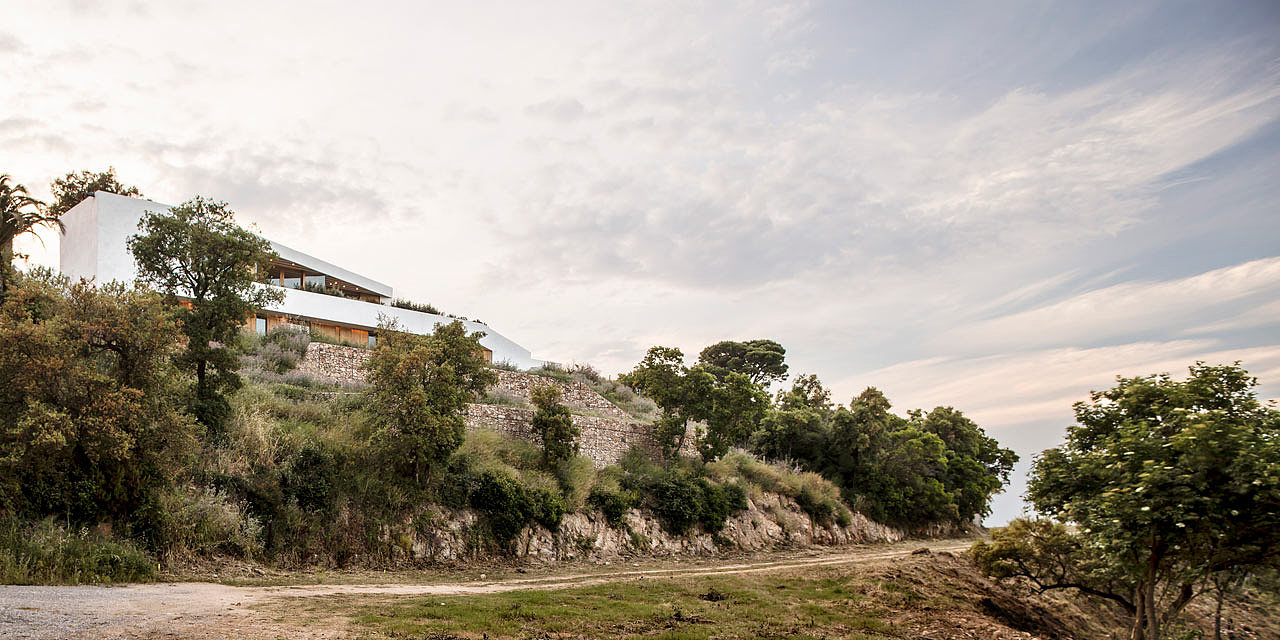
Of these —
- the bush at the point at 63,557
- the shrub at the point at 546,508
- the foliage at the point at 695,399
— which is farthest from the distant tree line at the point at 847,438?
the bush at the point at 63,557

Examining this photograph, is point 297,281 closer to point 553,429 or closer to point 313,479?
point 553,429

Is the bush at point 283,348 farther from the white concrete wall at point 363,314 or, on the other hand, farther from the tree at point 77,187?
the tree at point 77,187

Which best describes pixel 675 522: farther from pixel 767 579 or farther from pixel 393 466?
pixel 393 466

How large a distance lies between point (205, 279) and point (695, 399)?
64.7 feet

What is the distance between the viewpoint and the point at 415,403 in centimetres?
2061

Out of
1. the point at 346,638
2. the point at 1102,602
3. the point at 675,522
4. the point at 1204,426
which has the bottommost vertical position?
the point at 1102,602

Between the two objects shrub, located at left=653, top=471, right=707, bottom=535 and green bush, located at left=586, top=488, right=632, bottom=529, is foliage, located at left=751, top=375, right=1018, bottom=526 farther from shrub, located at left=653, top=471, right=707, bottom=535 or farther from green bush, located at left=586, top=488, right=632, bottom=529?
green bush, located at left=586, top=488, right=632, bottom=529

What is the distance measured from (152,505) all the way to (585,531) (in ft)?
43.1

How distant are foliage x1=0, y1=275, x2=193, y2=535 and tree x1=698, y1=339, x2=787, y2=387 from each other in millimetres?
55695

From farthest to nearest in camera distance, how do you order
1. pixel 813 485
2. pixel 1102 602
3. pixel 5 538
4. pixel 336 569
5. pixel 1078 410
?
pixel 813 485 < pixel 1102 602 < pixel 336 569 < pixel 1078 410 < pixel 5 538

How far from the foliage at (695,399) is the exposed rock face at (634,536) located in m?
3.49

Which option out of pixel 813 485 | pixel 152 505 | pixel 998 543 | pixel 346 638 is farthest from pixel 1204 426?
pixel 813 485

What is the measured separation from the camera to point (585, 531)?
25.0 metres

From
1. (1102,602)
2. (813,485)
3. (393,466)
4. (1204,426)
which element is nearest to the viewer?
(1204,426)
